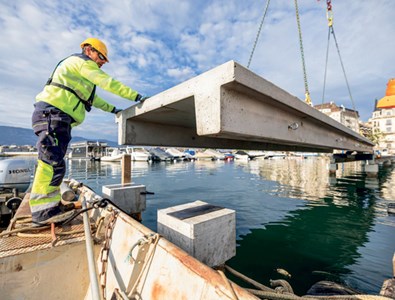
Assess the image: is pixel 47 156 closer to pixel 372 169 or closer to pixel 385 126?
pixel 372 169

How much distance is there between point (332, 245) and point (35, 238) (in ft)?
21.7

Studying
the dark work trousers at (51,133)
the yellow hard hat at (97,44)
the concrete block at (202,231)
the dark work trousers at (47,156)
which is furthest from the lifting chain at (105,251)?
the yellow hard hat at (97,44)

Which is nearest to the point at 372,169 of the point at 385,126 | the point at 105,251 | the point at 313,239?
the point at 313,239

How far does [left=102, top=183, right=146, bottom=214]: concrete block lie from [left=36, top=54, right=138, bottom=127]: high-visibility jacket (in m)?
2.67

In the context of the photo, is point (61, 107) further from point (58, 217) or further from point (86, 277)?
point (86, 277)

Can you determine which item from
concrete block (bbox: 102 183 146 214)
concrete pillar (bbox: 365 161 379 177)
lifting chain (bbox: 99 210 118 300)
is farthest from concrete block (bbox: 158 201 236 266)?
concrete pillar (bbox: 365 161 379 177)

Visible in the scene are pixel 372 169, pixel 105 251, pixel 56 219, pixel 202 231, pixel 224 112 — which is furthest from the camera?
pixel 372 169

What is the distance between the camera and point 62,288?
276cm

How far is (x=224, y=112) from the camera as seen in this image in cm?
254

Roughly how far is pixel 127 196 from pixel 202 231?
3.60 m

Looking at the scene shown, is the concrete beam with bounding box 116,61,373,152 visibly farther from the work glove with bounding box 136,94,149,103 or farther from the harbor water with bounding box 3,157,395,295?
the harbor water with bounding box 3,157,395,295

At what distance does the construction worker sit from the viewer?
9.95 ft

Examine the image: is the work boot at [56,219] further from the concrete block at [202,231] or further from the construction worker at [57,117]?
the concrete block at [202,231]

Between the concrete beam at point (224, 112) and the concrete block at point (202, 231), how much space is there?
47.4 inches
